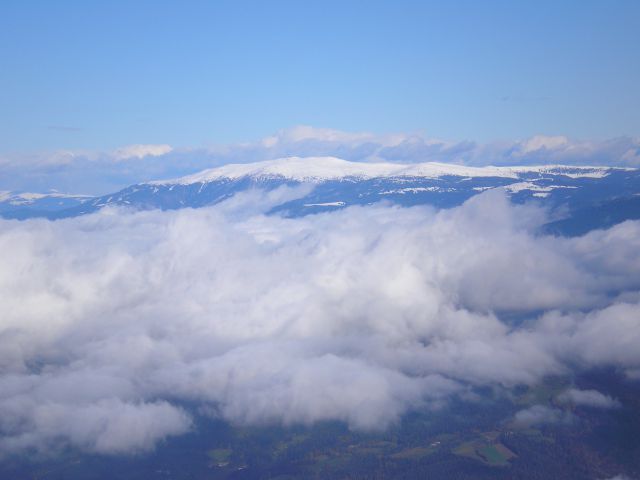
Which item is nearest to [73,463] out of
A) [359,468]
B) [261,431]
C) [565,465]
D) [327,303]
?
[261,431]

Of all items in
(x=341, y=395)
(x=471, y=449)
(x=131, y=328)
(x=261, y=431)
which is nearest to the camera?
(x=471, y=449)

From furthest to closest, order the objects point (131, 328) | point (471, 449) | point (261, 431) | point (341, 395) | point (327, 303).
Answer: point (327, 303) < point (131, 328) < point (341, 395) < point (261, 431) < point (471, 449)

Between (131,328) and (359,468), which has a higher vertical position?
(131,328)

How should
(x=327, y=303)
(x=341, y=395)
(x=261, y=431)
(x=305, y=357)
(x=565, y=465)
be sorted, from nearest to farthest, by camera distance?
(x=565, y=465), (x=261, y=431), (x=341, y=395), (x=305, y=357), (x=327, y=303)

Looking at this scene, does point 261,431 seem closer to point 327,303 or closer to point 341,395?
point 341,395

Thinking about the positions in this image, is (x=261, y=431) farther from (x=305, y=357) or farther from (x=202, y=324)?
(x=202, y=324)

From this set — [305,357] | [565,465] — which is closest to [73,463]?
[305,357]

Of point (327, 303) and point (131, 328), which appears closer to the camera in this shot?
point (131, 328)

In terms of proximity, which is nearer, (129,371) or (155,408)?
(155,408)

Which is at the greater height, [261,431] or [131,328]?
[131,328]

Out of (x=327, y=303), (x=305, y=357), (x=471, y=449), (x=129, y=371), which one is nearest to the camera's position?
(x=471, y=449)
